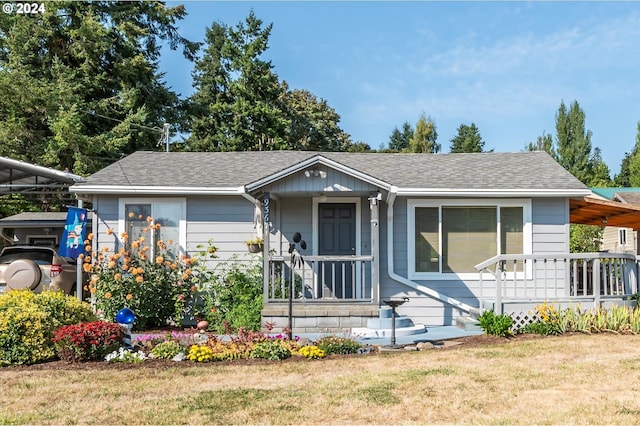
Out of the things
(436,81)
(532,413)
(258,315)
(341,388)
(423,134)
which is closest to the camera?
(532,413)

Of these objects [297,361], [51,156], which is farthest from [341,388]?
[51,156]

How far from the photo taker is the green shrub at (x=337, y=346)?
839 cm

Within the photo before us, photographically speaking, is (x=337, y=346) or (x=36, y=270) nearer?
(x=337, y=346)

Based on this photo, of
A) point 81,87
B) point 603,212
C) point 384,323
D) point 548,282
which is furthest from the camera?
point 81,87

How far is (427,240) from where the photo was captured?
11.7m

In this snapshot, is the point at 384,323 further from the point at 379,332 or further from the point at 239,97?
the point at 239,97

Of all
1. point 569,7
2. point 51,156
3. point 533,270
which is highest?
point 569,7

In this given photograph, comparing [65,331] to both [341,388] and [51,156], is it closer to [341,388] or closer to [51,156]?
[341,388]

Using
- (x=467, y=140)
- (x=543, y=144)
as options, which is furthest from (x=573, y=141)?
(x=467, y=140)

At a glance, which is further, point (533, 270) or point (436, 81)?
point (436, 81)

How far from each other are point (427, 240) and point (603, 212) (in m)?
5.06

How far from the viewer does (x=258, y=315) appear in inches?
423

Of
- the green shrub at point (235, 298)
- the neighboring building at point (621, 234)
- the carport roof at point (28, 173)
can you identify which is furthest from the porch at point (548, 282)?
the neighboring building at point (621, 234)

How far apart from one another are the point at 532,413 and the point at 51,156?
19026 millimetres
